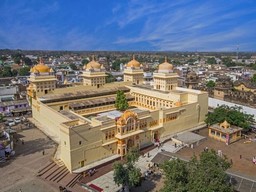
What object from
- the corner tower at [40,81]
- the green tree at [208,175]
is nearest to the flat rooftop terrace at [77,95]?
the corner tower at [40,81]

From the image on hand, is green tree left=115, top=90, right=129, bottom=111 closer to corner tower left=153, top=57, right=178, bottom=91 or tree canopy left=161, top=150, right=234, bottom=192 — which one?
corner tower left=153, top=57, right=178, bottom=91

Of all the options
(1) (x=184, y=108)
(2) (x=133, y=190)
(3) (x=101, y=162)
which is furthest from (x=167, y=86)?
(2) (x=133, y=190)

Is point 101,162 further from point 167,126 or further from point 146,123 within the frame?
point 167,126

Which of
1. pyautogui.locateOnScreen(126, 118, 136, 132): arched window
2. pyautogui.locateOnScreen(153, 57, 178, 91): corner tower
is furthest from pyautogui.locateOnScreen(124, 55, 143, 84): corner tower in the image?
pyautogui.locateOnScreen(126, 118, 136, 132): arched window

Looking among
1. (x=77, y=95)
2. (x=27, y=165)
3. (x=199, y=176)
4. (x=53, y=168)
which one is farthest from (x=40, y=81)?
(x=199, y=176)

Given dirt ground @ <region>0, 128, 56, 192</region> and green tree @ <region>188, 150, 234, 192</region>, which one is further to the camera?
dirt ground @ <region>0, 128, 56, 192</region>

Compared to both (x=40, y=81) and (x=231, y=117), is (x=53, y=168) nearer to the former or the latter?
(x=40, y=81)

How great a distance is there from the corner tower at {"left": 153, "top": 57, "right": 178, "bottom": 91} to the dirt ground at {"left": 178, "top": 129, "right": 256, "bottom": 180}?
488 inches

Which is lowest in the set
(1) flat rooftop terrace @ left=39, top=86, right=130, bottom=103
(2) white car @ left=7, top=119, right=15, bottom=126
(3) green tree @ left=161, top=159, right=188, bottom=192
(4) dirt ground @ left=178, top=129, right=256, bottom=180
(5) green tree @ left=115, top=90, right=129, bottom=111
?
(4) dirt ground @ left=178, top=129, right=256, bottom=180

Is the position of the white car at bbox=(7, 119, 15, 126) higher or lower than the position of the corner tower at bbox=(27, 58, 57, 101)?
lower

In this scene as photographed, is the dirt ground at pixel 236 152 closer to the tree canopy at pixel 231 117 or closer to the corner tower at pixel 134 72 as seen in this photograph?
the tree canopy at pixel 231 117

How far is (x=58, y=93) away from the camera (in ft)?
143

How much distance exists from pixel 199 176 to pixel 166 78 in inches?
1135

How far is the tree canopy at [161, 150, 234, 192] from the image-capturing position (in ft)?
57.9
